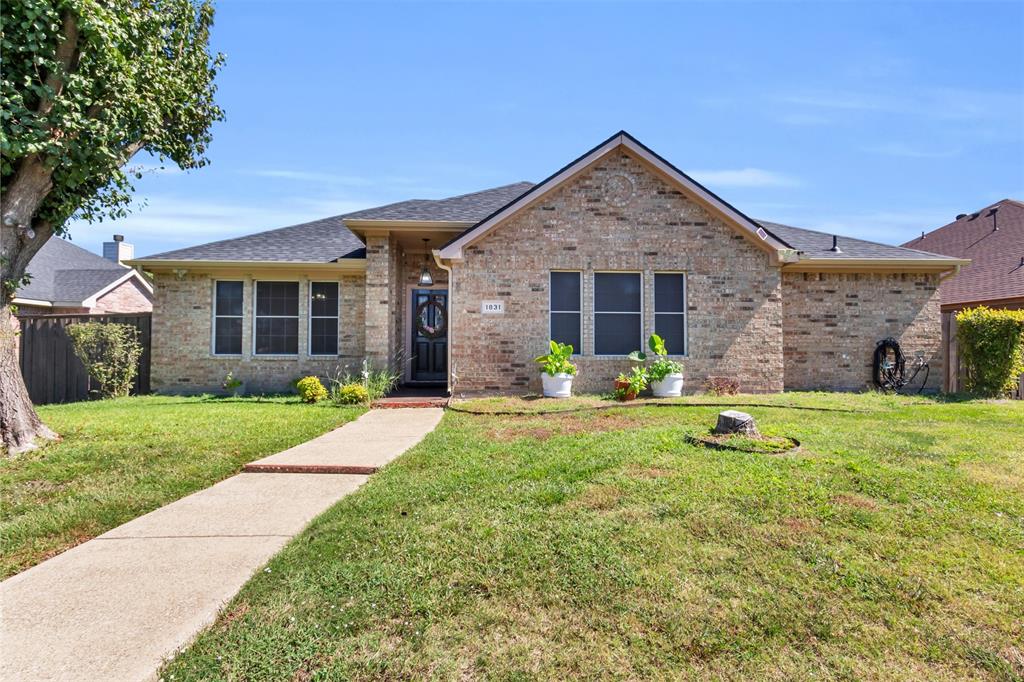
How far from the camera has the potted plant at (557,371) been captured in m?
10.6

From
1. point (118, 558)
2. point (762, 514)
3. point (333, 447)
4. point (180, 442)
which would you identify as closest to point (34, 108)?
point (180, 442)

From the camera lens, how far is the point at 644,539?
3.70m

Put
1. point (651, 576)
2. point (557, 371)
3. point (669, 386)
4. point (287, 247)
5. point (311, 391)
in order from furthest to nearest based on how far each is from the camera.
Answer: point (287, 247)
point (311, 391)
point (669, 386)
point (557, 371)
point (651, 576)

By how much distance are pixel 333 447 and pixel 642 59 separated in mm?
7708

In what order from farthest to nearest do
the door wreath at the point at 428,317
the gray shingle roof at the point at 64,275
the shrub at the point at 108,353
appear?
the gray shingle roof at the point at 64,275 < the door wreath at the point at 428,317 < the shrub at the point at 108,353

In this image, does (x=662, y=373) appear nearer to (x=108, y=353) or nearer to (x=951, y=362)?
(x=951, y=362)

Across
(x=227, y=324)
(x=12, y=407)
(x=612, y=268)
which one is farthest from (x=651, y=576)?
(x=227, y=324)

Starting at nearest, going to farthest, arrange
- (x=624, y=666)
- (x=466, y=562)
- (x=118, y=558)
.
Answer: (x=624, y=666), (x=466, y=562), (x=118, y=558)

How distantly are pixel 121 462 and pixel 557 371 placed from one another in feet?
22.7

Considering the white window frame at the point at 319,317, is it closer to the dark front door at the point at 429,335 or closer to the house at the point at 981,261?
the dark front door at the point at 429,335

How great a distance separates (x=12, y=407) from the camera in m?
6.74

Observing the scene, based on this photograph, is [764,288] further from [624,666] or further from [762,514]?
[624,666]

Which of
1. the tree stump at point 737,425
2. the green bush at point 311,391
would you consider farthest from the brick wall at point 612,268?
the tree stump at point 737,425

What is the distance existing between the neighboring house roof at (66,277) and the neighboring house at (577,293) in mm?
9030
